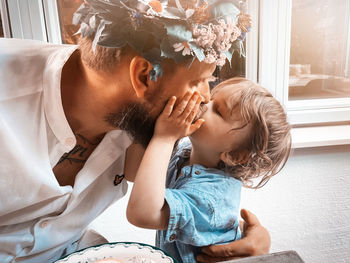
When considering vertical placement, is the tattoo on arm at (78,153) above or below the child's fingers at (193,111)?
below

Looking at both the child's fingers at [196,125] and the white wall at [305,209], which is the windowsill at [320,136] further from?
the child's fingers at [196,125]

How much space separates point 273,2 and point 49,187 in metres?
0.87

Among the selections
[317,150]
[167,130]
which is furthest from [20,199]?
[317,150]

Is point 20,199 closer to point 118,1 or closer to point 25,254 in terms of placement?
point 25,254

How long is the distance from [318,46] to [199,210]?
788mm

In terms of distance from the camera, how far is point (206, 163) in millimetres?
923

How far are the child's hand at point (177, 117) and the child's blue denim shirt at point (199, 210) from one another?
137 mm

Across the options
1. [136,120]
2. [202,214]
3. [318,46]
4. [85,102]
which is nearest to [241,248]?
[202,214]

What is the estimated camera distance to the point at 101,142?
0.91 metres

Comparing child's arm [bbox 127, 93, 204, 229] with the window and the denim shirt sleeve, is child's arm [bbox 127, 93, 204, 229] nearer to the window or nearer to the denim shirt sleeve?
the denim shirt sleeve

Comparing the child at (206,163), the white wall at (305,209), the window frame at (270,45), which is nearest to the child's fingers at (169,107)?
the child at (206,163)

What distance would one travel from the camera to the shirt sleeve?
738 mm

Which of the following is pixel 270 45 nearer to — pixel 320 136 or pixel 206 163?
pixel 320 136

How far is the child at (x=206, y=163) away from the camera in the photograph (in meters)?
0.73
